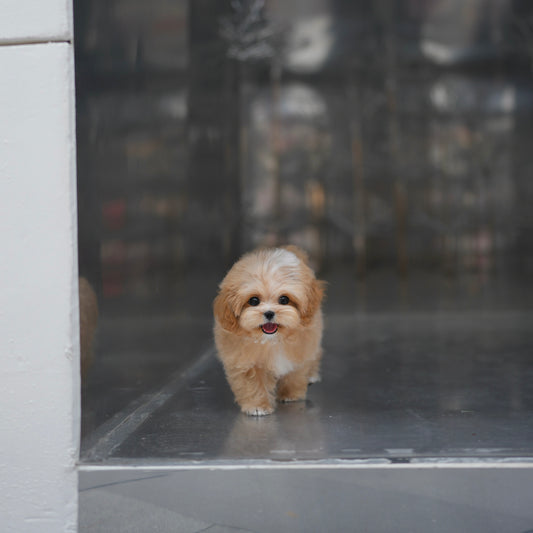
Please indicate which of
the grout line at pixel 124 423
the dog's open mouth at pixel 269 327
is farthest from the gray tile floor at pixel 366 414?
the dog's open mouth at pixel 269 327

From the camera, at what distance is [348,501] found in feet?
5.56

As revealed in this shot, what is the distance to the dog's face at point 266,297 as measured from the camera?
2076 mm

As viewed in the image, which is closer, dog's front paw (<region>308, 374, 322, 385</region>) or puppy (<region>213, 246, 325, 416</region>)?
puppy (<region>213, 246, 325, 416</region>)

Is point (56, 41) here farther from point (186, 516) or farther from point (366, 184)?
point (366, 184)

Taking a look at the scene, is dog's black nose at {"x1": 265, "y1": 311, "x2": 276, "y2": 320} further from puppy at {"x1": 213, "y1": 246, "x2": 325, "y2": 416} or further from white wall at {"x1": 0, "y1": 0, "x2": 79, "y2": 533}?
white wall at {"x1": 0, "y1": 0, "x2": 79, "y2": 533}

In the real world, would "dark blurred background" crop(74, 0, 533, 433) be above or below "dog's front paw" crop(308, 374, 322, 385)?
above

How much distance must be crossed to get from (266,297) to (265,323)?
3.3 inches

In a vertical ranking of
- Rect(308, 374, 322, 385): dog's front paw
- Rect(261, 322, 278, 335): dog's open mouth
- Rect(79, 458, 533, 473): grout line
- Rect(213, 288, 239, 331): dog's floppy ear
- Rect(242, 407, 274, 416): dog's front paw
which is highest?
Rect(213, 288, 239, 331): dog's floppy ear

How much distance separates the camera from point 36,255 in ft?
6.03

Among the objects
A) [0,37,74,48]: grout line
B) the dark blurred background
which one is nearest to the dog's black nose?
[0,37,74,48]: grout line

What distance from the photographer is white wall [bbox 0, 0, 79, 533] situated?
71.8 inches

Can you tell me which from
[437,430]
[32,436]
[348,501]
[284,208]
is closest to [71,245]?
[32,436]

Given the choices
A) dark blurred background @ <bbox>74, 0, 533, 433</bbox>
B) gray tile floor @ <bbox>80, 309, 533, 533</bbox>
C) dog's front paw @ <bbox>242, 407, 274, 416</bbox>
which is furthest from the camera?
dark blurred background @ <bbox>74, 0, 533, 433</bbox>

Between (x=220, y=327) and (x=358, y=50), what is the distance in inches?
200
